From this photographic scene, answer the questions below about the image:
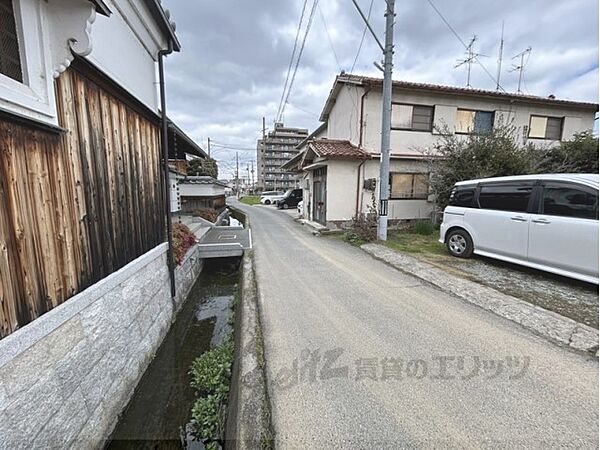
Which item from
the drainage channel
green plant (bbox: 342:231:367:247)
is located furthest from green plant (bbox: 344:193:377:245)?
the drainage channel

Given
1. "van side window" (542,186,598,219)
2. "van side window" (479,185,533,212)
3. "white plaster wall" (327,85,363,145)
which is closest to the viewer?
"van side window" (542,186,598,219)

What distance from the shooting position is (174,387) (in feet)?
10.8

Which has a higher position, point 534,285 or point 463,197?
point 463,197

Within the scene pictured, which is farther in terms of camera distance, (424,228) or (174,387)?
(424,228)

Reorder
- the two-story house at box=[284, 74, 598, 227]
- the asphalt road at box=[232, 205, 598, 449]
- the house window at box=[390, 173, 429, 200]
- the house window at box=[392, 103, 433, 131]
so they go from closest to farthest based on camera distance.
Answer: the asphalt road at box=[232, 205, 598, 449] → the two-story house at box=[284, 74, 598, 227] → the house window at box=[392, 103, 433, 131] → the house window at box=[390, 173, 429, 200]

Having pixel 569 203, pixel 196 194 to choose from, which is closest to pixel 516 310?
pixel 569 203

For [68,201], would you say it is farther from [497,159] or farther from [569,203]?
[497,159]

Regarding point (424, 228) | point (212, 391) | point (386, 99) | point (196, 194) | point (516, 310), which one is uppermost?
point (386, 99)

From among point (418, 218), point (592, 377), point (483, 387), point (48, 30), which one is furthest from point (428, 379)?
point (418, 218)

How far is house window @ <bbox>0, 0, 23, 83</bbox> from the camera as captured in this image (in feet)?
5.54

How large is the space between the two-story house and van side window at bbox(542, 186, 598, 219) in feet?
19.4

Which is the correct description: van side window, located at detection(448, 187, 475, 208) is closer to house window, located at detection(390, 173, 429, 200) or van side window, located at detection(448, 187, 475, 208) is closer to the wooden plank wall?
house window, located at detection(390, 173, 429, 200)

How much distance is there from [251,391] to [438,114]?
1152 centimetres

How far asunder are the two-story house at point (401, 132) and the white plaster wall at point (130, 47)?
641 cm
